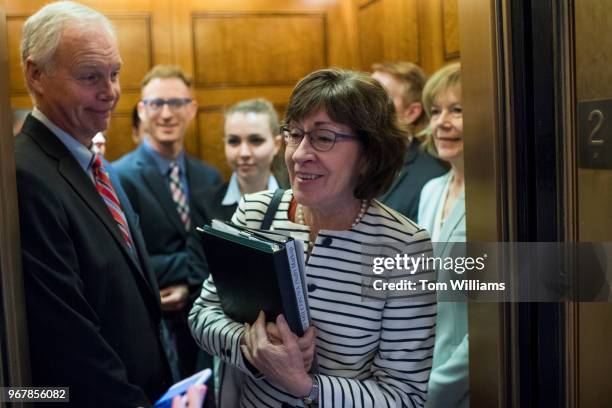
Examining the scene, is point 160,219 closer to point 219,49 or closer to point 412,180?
point 412,180

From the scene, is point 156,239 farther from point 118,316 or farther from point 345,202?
point 345,202

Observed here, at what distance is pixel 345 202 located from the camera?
4.23ft

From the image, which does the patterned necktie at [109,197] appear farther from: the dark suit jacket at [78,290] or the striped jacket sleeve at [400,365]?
the striped jacket sleeve at [400,365]

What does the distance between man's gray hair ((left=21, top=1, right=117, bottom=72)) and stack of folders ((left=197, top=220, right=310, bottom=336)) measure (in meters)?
0.51

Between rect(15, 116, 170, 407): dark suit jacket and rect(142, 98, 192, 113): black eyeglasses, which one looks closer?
rect(15, 116, 170, 407): dark suit jacket

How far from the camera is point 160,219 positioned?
7.93 ft

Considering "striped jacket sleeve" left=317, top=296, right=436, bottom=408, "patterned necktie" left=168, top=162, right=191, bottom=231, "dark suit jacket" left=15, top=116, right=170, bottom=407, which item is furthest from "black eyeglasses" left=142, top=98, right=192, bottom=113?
"striped jacket sleeve" left=317, top=296, right=436, bottom=408

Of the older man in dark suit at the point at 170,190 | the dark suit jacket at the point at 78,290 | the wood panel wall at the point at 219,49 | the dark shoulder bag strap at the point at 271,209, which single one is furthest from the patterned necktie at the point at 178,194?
the dark shoulder bag strap at the point at 271,209

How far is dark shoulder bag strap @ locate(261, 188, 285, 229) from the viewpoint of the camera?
132 cm

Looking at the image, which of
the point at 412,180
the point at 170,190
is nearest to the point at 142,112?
the point at 170,190

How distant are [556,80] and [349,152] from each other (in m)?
0.37

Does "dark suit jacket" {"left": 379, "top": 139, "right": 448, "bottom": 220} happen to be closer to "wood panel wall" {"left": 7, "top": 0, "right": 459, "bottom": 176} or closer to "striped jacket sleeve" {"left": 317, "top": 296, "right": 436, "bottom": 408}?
"striped jacket sleeve" {"left": 317, "top": 296, "right": 436, "bottom": 408}

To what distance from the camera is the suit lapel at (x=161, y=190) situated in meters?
→ 2.44

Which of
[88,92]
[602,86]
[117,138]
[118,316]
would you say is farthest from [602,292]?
[117,138]
